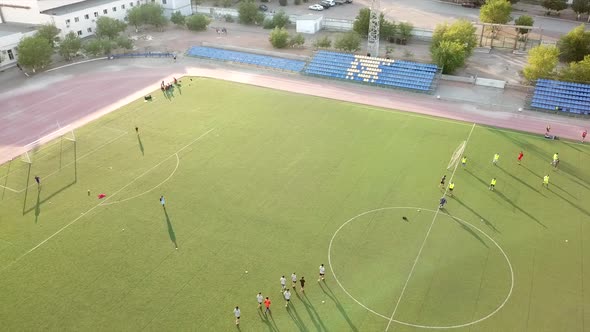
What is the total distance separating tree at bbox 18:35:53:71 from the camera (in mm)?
65000

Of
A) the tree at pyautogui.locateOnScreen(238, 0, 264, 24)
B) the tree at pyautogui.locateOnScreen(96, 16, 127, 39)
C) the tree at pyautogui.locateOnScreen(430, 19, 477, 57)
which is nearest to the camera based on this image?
the tree at pyautogui.locateOnScreen(430, 19, 477, 57)

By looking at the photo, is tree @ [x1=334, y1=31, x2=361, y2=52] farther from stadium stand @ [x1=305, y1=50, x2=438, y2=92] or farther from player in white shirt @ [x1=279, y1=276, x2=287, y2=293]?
player in white shirt @ [x1=279, y1=276, x2=287, y2=293]

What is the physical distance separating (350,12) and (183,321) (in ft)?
276

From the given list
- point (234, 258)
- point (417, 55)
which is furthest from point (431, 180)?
point (417, 55)

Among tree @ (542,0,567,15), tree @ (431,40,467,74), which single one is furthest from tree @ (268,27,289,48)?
tree @ (542,0,567,15)

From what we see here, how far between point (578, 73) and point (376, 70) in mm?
25831

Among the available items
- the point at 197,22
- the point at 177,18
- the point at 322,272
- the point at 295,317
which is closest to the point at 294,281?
the point at 322,272

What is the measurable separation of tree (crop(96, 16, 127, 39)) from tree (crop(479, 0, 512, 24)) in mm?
62038

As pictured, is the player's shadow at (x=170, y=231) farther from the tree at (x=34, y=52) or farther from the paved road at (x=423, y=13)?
the paved road at (x=423, y=13)

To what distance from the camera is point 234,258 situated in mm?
33969

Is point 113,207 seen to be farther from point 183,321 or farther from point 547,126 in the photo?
point 547,126

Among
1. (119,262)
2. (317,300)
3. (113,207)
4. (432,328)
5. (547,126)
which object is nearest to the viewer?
(432,328)

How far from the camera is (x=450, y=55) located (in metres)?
63.9

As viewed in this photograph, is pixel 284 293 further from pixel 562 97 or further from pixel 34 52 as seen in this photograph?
pixel 34 52
